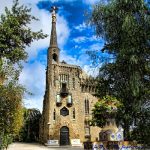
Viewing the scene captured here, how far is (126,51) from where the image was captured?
A: 2216cm

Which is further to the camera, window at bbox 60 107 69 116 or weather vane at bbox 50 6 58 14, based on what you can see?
weather vane at bbox 50 6 58 14

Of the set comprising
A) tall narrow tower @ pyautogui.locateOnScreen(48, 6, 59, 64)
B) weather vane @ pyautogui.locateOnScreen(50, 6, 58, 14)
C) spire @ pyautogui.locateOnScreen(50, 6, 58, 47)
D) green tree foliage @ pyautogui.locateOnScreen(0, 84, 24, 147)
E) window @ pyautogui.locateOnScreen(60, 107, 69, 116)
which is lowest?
green tree foliage @ pyautogui.locateOnScreen(0, 84, 24, 147)

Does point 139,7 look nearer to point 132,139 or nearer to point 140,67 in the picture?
point 140,67

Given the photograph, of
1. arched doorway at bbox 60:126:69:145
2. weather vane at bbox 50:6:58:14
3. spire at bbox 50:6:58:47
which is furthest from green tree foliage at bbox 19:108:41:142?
weather vane at bbox 50:6:58:14

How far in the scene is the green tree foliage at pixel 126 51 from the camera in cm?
2211

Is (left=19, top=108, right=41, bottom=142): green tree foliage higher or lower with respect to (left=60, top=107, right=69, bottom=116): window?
lower

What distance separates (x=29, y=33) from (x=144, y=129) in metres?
9.77

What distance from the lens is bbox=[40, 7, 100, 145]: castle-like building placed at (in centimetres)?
6138

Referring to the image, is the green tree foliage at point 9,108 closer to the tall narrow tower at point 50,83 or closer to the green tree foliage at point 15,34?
the green tree foliage at point 15,34

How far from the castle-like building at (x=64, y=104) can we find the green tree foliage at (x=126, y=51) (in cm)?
3705

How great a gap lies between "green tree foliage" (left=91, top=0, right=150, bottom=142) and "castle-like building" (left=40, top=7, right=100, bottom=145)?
37053 millimetres

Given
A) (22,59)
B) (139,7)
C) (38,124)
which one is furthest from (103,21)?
→ (38,124)

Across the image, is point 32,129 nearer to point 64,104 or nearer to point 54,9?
point 64,104

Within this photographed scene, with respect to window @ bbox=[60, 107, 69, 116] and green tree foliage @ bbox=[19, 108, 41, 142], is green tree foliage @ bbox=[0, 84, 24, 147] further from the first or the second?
green tree foliage @ bbox=[19, 108, 41, 142]
